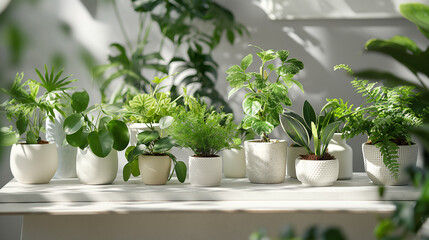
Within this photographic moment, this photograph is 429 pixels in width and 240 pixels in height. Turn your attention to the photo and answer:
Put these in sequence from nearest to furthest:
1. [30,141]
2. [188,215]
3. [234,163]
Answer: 1. [188,215]
2. [30,141]
3. [234,163]

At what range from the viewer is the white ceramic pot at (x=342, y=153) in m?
1.51

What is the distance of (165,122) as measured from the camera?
146 centimetres

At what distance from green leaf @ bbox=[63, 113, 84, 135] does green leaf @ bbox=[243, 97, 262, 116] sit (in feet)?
1.64

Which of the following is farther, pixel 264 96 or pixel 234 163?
pixel 234 163

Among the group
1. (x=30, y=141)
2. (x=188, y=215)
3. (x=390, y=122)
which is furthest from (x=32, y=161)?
(x=390, y=122)

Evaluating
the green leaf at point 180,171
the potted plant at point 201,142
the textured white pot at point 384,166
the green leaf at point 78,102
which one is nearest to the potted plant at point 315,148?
the textured white pot at point 384,166

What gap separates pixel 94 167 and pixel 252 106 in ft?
1.72

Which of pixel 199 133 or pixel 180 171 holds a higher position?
pixel 199 133

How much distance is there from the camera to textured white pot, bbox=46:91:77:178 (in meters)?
1.57

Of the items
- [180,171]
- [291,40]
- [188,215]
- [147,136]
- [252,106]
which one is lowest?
[188,215]

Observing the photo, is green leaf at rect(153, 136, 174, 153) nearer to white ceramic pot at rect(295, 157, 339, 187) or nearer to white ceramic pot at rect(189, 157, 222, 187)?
white ceramic pot at rect(189, 157, 222, 187)

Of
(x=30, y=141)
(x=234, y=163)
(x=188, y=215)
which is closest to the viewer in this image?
(x=188, y=215)

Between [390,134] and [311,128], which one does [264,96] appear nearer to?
[311,128]

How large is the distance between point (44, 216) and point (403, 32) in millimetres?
1334
